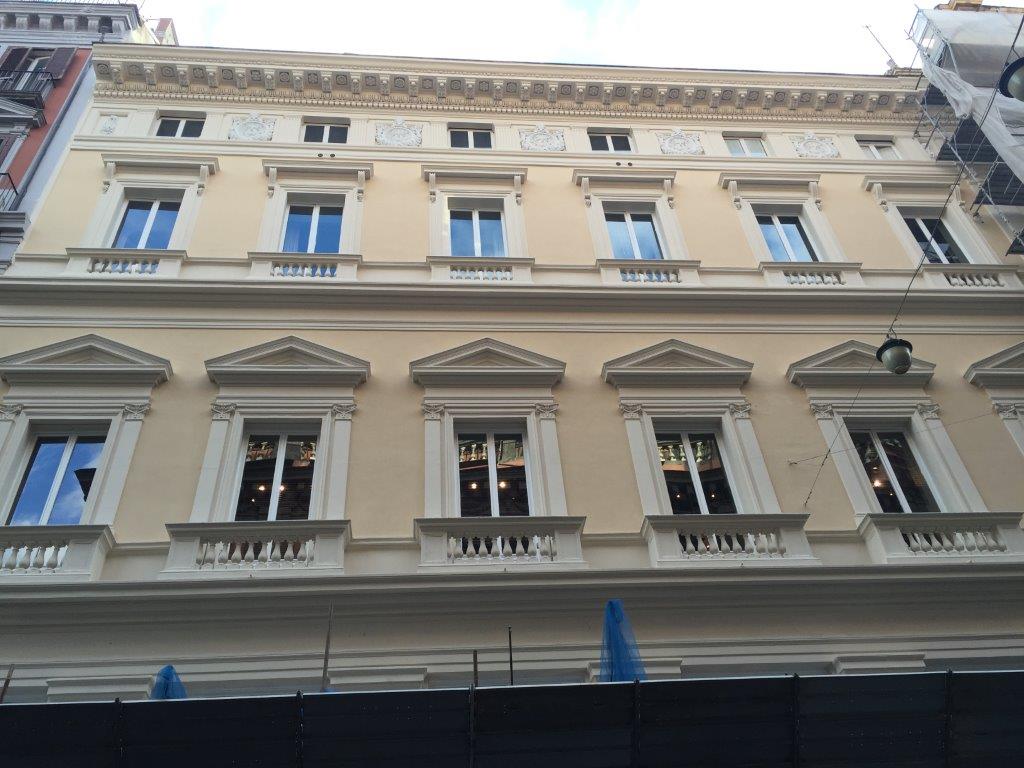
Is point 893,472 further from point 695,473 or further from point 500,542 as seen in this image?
point 500,542

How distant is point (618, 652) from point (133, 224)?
11.9 meters

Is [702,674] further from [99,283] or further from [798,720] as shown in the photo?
[99,283]

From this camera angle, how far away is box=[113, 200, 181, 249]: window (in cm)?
1456

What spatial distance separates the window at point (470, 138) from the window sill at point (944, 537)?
1093 centimetres

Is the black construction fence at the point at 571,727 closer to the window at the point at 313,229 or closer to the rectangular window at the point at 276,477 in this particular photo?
the rectangular window at the point at 276,477

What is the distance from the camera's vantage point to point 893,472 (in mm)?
11875

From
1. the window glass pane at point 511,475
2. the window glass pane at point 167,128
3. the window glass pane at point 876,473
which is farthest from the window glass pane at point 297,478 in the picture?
the window glass pane at point 167,128

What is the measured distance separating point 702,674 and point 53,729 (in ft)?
21.6

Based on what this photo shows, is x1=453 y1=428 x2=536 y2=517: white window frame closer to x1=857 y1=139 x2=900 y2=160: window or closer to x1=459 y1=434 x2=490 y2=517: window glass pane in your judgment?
x1=459 y1=434 x2=490 y2=517: window glass pane

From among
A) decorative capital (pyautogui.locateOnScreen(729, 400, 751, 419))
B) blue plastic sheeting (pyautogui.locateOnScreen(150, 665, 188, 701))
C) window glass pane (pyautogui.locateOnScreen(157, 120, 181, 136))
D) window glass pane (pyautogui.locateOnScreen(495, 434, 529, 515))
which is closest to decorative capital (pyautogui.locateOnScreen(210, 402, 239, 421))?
window glass pane (pyautogui.locateOnScreen(495, 434, 529, 515))

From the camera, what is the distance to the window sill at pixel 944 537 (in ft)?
34.0

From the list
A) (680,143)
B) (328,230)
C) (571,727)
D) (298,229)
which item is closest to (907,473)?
(571,727)

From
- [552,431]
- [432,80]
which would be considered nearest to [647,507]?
[552,431]

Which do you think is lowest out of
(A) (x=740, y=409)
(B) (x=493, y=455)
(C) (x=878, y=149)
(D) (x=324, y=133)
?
(B) (x=493, y=455)
